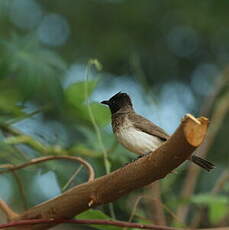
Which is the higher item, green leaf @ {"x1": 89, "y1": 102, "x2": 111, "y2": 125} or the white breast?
green leaf @ {"x1": 89, "y1": 102, "x2": 111, "y2": 125}

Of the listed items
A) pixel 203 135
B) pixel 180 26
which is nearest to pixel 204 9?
pixel 180 26

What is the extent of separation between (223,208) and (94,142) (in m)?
0.51

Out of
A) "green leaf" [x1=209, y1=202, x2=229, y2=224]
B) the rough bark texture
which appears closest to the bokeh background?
"green leaf" [x1=209, y1=202, x2=229, y2=224]

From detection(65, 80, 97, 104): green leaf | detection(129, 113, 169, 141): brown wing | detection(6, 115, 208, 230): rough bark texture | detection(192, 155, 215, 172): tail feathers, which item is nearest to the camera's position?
detection(6, 115, 208, 230): rough bark texture

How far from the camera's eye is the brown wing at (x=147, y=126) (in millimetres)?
2045

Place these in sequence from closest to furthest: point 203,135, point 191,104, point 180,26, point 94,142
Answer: point 203,135, point 94,142, point 191,104, point 180,26

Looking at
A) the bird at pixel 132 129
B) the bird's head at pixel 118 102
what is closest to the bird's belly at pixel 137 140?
the bird at pixel 132 129

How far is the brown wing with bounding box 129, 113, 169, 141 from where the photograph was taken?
2045 millimetres

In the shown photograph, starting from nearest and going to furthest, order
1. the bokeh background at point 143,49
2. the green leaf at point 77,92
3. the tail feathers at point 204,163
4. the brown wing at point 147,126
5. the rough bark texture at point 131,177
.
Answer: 1. the rough bark texture at point 131,177
2. the tail feathers at point 204,163
3. the brown wing at point 147,126
4. the green leaf at point 77,92
5. the bokeh background at point 143,49

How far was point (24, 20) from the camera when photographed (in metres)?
4.85

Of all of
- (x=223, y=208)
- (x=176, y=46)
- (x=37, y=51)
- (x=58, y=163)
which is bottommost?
(x=223, y=208)

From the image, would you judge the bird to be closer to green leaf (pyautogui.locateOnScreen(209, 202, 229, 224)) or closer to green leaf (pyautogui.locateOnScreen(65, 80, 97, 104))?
green leaf (pyautogui.locateOnScreen(65, 80, 97, 104))

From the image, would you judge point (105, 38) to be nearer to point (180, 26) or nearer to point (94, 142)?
point (180, 26)

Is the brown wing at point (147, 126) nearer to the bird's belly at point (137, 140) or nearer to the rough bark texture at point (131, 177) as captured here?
the bird's belly at point (137, 140)
